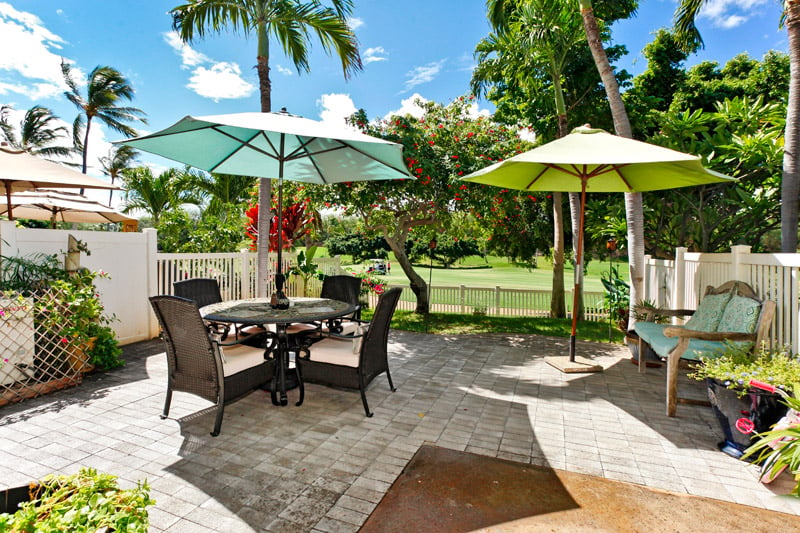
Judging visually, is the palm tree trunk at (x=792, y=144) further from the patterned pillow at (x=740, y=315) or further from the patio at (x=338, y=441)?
the patio at (x=338, y=441)

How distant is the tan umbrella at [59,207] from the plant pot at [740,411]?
8.84 meters

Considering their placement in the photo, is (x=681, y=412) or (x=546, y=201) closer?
(x=681, y=412)

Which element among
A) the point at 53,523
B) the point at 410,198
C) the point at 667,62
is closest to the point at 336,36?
the point at 410,198

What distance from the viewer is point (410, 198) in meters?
8.48

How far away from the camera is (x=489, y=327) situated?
26.7ft

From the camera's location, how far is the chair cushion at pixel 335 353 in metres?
3.48

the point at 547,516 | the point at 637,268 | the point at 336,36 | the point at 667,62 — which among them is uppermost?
the point at 667,62

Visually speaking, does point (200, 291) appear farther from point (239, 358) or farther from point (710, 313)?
point (710, 313)

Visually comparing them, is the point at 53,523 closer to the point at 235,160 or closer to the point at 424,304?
the point at 235,160

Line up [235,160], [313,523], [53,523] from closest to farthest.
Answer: [53,523], [313,523], [235,160]

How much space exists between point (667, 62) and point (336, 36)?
42.5 feet

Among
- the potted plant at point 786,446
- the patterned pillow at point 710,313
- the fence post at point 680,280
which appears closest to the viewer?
the potted plant at point 786,446

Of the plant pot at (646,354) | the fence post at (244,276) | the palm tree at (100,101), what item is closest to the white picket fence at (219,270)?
the fence post at (244,276)

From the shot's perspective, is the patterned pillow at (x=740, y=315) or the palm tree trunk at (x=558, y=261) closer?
the patterned pillow at (x=740, y=315)
